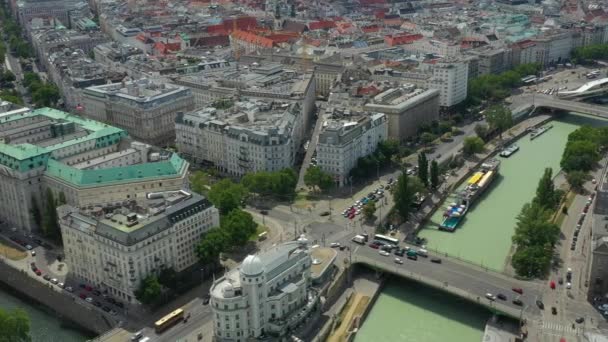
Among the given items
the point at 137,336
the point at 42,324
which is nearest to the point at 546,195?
the point at 137,336

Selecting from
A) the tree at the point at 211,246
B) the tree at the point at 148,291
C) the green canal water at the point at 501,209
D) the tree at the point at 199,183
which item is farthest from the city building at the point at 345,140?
the tree at the point at 148,291

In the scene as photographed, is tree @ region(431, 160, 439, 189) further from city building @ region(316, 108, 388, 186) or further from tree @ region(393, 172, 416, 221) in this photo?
city building @ region(316, 108, 388, 186)

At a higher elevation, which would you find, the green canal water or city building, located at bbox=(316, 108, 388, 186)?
city building, located at bbox=(316, 108, 388, 186)

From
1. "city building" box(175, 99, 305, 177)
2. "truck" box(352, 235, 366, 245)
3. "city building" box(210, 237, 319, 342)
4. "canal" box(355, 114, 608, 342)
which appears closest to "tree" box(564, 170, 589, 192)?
"canal" box(355, 114, 608, 342)

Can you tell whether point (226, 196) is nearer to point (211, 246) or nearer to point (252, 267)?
point (211, 246)

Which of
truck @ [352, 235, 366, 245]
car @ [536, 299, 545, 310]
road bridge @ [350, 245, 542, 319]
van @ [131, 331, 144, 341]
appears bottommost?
van @ [131, 331, 144, 341]

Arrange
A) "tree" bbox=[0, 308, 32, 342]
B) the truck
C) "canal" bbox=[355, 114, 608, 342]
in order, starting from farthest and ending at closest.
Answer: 1. the truck
2. "canal" bbox=[355, 114, 608, 342]
3. "tree" bbox=[0, 308, 32, 342]

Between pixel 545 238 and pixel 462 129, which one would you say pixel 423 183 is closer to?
pixel 545 238
